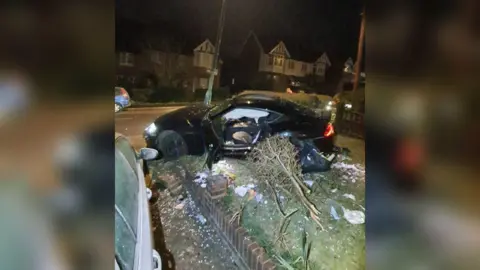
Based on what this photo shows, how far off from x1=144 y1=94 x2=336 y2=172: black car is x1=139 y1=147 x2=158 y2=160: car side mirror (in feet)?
0.13

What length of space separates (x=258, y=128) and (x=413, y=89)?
18.2 inches

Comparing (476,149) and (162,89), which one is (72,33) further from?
(476,149)

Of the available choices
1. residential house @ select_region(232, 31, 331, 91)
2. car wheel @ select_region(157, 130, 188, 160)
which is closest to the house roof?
residential house @ select_region(232, 31, 331, 91)

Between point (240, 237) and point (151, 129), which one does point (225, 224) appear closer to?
point (240, 237)

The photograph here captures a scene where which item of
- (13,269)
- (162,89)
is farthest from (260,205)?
(13,269)

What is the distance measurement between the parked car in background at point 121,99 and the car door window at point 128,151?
3.0 inches

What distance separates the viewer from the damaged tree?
1.15 metres

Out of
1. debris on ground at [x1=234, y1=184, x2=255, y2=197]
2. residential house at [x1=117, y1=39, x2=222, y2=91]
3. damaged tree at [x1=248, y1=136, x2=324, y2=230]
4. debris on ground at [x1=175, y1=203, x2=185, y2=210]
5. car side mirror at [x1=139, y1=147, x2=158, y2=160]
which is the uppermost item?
Answer: residential house at [x1=117, y1=39, x2=222, y2=91]

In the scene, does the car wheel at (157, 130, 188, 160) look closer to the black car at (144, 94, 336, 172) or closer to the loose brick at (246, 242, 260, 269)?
the black car at (144, 94, 336, 172)

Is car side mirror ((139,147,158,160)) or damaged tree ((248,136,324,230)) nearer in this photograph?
car side mirror ((139,147,158,160))

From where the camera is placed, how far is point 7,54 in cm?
60

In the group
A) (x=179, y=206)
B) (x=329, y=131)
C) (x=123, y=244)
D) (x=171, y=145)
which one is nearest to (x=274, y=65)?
(x=329, y=131)

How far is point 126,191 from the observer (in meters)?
0.86

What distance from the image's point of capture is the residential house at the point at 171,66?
901mm
